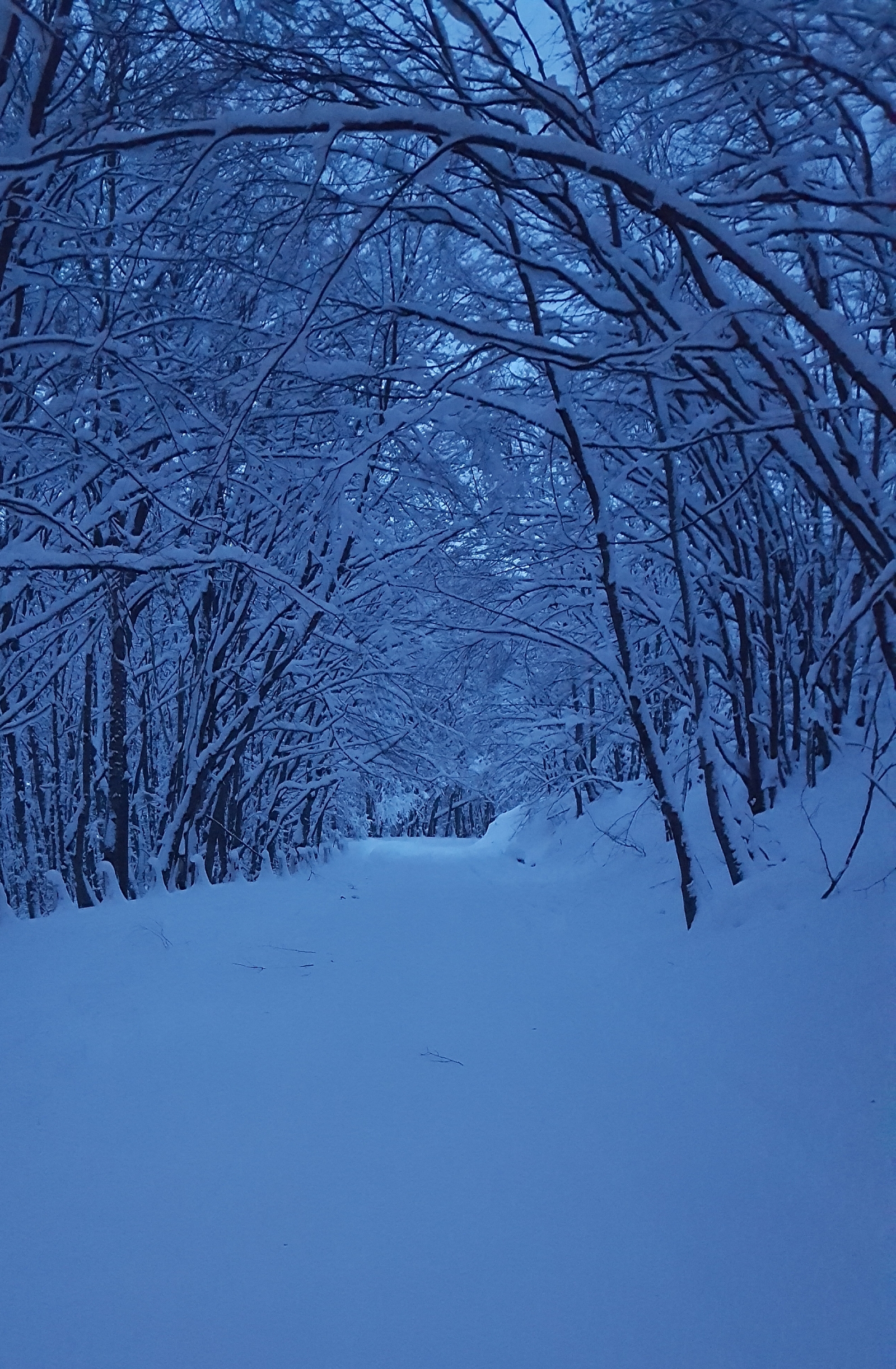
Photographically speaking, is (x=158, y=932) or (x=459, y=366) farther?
(x=158, y=932)

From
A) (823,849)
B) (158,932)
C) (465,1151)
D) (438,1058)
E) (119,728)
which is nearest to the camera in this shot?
(465,1151)

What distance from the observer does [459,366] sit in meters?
4.06

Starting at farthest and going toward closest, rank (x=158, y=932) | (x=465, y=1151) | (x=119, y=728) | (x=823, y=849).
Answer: (x=119, y=728) → (x=158, y=932) → (x=823, y=849) → (x=465, y=1151)

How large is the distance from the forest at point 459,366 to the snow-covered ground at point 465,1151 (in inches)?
43.0

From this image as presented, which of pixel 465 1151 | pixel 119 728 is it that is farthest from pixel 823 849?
pixel 119 728

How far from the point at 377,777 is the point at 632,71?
51.3 ft

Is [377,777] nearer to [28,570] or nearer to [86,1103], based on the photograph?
[28,570]

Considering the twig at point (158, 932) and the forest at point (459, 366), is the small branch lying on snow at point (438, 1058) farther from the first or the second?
the twig at point (158, 932)

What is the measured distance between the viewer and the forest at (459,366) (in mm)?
3061

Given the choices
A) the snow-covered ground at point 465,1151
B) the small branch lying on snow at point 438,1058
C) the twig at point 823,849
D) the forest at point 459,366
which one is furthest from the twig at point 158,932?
the twig at point 823,849

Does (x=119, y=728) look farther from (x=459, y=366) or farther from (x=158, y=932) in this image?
(x=459, y=366)

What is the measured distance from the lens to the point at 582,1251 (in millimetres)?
1967

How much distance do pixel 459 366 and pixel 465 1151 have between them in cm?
336

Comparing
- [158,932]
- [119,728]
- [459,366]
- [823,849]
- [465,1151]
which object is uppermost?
[459,366]
